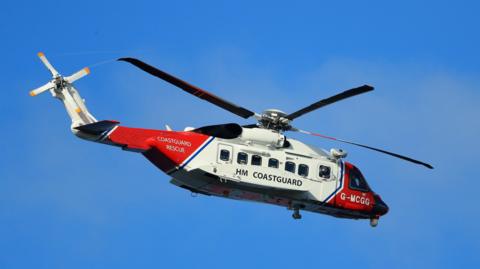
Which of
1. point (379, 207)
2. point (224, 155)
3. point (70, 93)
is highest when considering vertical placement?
point (70, 93)

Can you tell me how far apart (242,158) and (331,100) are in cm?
357

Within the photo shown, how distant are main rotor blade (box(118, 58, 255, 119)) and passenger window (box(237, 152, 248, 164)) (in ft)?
4.68

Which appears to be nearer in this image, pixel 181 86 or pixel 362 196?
pixel 181 86

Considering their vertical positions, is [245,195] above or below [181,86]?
below

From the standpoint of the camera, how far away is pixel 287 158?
3481 cm

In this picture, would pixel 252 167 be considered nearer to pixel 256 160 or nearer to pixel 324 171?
pixel 256 160

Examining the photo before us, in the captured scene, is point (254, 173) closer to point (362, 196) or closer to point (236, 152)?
point (236, 152)

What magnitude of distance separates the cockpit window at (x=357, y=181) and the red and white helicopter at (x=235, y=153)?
2.07 ft

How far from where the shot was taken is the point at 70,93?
3422cm

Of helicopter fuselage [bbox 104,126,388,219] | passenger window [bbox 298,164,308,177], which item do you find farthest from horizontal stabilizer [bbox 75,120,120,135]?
passenger window [bbox 298,164,308,177]

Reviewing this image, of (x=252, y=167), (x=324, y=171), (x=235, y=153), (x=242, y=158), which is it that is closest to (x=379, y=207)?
(x=324, y=171)

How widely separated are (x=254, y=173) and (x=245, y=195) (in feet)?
3.92

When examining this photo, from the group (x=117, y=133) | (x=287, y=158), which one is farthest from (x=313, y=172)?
(x=117, y=133)

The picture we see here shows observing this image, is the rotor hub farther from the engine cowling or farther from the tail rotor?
the tail rotor
